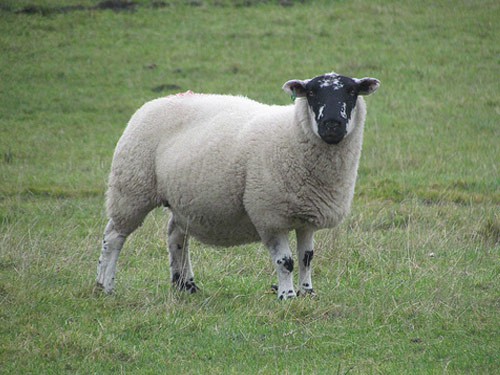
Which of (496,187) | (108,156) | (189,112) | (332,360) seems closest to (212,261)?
(189,112)

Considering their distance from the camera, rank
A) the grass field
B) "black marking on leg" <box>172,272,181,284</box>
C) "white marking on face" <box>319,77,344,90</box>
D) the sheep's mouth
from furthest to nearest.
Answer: "black marking on leg" <box>172,272,181,284</box>, "white marking on face" <box>319,77,344,90</box>, the sheep's mouth, the grass field

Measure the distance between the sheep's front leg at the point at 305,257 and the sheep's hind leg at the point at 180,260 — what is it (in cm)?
107

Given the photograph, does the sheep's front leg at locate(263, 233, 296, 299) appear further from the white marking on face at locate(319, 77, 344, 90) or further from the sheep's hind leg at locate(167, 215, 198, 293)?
the white marking on face at locate(319, 77, 344, 90)

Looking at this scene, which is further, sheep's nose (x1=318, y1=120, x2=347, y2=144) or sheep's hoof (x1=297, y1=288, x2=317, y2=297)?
sheep's hoof (x1=297, y1=288, x2=317, y2=297)

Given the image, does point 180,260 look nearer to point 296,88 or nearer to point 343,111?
point 296,88

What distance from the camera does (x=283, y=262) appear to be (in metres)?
6.73

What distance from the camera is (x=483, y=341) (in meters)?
5.85

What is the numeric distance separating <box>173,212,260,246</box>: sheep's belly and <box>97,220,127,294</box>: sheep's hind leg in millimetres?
725

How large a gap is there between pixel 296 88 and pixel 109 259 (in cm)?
237

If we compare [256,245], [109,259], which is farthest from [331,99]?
[256,245]

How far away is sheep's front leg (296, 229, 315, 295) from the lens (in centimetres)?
697

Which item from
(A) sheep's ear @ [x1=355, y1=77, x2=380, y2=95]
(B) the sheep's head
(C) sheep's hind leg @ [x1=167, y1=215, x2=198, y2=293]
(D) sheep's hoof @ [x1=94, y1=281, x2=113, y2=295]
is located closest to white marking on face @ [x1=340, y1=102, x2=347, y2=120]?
(B) the sheep's head

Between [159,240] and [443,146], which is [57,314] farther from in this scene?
[443,146]

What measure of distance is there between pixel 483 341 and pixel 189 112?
3.37 m
